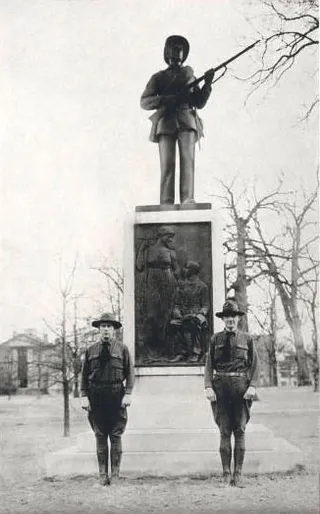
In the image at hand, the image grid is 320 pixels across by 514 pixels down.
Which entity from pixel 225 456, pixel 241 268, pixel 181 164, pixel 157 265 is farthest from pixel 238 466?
pixel 241 268

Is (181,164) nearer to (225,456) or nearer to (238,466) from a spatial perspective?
(225,456)

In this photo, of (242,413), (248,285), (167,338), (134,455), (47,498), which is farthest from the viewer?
(248,285)

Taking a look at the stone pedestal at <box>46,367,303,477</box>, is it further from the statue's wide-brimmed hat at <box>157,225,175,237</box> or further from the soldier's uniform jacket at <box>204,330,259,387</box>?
the statue's wide-brimmed hat at <box>157,225,175,237</box>

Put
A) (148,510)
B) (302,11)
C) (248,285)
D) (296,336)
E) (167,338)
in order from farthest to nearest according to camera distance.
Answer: (296,336), (248,285), (302,11), (167,338), (148,510)

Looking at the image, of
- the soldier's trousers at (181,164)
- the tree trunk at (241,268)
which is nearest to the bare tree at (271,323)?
the tree trunk at (241,268)

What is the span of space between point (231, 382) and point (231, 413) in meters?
0.29

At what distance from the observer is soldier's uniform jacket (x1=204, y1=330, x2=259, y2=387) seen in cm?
650

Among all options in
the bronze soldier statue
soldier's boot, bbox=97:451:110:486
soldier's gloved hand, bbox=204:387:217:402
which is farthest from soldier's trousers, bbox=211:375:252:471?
the bronze soldier statue

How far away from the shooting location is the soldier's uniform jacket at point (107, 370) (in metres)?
6.54

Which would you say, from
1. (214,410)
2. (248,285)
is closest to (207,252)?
(214,410)

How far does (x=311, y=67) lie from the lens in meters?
9.78

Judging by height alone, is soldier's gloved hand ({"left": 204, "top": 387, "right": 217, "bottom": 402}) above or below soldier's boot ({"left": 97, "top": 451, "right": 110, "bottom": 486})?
above

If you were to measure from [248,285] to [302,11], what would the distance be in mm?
9942

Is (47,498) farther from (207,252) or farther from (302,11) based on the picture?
(302,11)
